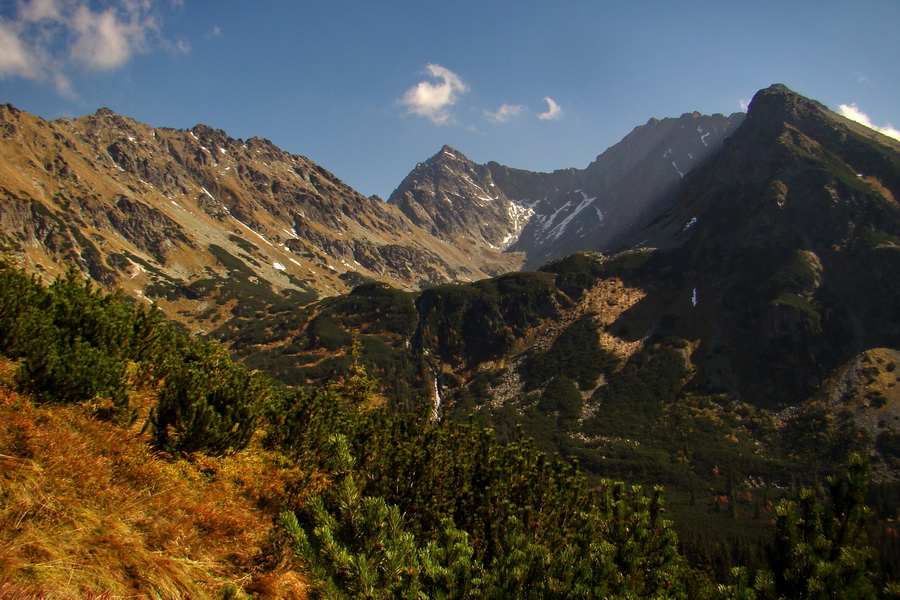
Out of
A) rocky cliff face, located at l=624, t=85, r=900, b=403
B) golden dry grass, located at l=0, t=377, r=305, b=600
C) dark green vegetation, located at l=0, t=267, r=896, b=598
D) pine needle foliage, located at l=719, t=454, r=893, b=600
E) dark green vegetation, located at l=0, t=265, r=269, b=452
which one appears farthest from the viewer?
rocky cliff face, located at l=624, t=85, r=900, b=403

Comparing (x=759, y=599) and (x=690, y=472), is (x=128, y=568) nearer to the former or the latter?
(x=759, y=599)

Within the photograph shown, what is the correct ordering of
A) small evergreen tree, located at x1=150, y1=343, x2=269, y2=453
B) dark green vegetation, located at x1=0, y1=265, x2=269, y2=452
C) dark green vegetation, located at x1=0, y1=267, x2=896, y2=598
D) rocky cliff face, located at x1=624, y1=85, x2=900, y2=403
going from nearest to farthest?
dark green vegetation, located at x1=0, y1=267, x2=896, y2=598
dark green vegetation, located at x1=0, y1=265, x2=269, y2=452
small evergreen tree, located at x1=150, y1=343, x2=269, y2=453
rocky cliff face, located at x1=624, y1=85, x2=900, y2=403

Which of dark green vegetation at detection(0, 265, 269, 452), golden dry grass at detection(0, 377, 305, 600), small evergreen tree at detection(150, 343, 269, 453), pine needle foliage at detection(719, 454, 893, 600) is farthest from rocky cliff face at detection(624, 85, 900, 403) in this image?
golden dry grass at detection(0, 377, 305, 600)

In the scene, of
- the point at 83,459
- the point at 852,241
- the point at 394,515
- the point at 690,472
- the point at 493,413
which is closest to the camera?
the point at 394,515

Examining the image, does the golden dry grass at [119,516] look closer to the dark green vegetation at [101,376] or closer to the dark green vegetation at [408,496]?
the dark green vegetation at [101,376]

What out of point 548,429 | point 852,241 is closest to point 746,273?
point 852,241

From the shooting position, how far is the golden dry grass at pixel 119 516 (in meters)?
6.21

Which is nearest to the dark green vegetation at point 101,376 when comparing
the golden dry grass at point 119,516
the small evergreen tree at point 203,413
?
the small evergreen tree at point 203,413

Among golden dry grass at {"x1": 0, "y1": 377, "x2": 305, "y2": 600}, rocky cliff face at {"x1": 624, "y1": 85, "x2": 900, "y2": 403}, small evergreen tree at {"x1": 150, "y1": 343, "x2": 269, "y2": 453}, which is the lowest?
golden dry grass at {"x1": 0, "y1": 377, "x2": 305, "y2": 600}

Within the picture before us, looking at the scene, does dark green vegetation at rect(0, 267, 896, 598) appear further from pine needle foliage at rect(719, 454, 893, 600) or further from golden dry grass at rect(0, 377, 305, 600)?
golden dry grass at rect(0, 377, 305, 600)

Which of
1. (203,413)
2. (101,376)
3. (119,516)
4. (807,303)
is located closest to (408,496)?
(203,413)

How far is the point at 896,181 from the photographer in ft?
649

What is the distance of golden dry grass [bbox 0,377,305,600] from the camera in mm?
6215

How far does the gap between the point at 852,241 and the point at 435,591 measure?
238007 mm
